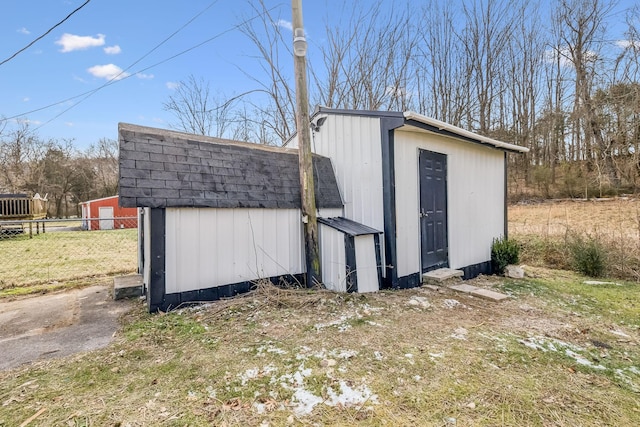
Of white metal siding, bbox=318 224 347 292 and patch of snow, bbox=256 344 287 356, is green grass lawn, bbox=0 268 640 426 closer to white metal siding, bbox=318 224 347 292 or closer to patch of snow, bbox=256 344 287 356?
patch of snow, bbox=256 344 287 356

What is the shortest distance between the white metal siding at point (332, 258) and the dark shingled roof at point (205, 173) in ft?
1.69

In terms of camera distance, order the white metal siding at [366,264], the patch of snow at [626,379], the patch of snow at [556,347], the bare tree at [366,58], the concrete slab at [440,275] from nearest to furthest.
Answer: the patch of snow at [626,379]
the patch of snow at [556,347]
the white metal siding at [366,264]
the concrete slab at [440,275]
the bare tree at [366,58]

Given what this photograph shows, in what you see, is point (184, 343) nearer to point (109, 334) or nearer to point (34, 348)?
point (109, 334)

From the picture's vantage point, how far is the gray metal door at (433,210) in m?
5.17

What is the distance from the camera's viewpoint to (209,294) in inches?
155

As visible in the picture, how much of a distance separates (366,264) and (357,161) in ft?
5.20

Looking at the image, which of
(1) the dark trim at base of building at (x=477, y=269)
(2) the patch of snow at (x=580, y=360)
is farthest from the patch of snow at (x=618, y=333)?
(1) the dark trim at base of building at (x=477, y=269)

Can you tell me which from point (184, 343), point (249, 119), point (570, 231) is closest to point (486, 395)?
point (184, 343)

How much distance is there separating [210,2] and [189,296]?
5.00 m

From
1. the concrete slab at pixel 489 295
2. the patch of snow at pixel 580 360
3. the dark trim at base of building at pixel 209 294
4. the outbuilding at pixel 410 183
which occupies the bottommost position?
the patch of snow at pixel 580 360

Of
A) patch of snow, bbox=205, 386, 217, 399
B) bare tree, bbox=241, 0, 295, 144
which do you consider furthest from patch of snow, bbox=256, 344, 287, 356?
bare tree, bbox=241, 0, 295, 144

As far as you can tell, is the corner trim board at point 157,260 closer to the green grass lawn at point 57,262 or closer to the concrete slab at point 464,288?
the green grass lawn at point 57,262

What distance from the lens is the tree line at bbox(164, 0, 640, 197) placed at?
10.2 m

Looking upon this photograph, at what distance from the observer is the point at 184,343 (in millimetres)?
2885
